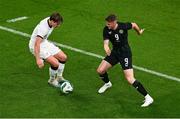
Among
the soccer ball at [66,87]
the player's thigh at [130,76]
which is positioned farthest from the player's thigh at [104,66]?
the soccer ball at [66,87]

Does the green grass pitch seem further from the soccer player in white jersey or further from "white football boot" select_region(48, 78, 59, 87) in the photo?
the soccer player in white jersey

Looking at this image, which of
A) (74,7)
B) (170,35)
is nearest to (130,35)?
(170,35)

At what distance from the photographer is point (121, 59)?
14.7m

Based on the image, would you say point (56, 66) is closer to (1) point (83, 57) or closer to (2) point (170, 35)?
(1) point (83, 57)

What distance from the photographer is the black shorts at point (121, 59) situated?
14.6 m

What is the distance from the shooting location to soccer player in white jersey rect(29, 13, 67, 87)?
14.5m

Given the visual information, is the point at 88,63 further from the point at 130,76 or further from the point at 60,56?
the point at 130,76

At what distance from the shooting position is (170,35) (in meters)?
19.5

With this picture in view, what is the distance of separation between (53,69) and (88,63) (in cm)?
224

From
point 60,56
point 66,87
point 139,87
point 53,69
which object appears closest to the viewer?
point 139,87

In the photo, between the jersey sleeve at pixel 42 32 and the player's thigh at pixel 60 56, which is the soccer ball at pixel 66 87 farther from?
the jersey sleeve at pixel 42 32

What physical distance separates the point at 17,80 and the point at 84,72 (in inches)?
84.6

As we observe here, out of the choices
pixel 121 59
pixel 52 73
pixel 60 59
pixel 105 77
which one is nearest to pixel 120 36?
pixel 121 59

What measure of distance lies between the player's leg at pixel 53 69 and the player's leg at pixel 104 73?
4.05ft
